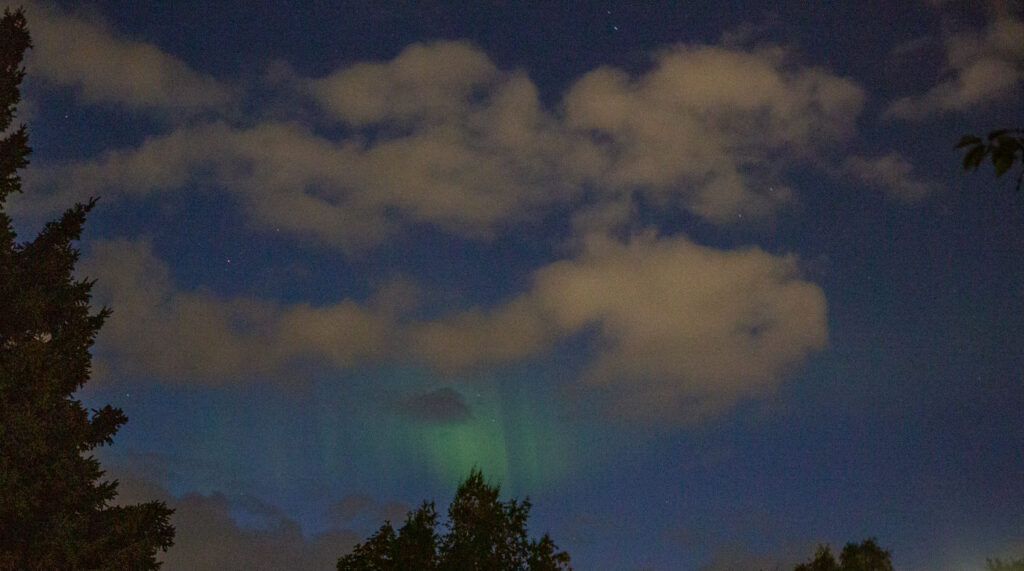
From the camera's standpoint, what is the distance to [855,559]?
48625mm

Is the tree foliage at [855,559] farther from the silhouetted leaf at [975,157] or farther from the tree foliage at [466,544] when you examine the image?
the silhouetted leaf at [975,157]

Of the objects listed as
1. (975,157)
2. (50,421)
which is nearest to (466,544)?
(50,421)

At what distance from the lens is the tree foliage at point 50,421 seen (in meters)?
21.2

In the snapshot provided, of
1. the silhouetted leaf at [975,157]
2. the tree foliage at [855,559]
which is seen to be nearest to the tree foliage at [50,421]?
the silhouetted leaf at [975,157]

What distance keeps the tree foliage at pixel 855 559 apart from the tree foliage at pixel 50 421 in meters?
39.4

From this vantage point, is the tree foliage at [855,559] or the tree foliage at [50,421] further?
the tree foliage at [855,559]

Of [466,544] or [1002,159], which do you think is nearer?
[1002,159]

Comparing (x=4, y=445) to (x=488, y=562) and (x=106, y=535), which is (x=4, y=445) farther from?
(x=488, y=562)

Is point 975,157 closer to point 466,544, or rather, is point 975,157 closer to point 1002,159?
point 1002,159

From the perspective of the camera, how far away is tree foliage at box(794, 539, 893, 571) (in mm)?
47656

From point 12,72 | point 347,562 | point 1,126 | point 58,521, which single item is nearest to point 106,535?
point 58,521

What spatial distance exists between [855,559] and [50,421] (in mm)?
45987

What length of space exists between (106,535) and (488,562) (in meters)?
11.9

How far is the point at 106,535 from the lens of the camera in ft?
72.8
